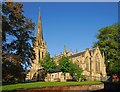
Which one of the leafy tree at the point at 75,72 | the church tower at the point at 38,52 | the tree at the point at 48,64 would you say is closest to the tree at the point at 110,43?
the leafy tree at the point at 75,72

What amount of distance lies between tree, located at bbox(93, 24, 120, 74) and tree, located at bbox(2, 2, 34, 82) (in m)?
30.7

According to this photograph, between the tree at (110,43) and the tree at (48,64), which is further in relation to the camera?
the tree at (48,64)

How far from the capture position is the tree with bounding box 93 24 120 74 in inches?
2174

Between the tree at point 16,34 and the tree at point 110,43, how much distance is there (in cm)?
3075

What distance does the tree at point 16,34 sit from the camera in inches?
876

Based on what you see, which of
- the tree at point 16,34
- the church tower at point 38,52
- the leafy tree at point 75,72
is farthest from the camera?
the church tower at point 38,52

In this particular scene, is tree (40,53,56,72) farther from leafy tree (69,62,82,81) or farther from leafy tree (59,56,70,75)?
leafy tree (69,62,82,81)

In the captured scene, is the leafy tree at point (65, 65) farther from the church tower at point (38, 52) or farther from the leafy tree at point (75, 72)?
the church tower at point (38, 52)

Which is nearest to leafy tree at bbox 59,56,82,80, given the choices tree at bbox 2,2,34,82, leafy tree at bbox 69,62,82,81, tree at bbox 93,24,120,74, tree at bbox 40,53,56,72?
leafy tree at bbox 69,62,82,81

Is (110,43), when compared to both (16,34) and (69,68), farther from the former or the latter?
(16,34)

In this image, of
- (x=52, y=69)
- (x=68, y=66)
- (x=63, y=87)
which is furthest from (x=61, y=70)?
(x=63, y=87)

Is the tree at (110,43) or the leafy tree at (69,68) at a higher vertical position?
the tree at (110,43)

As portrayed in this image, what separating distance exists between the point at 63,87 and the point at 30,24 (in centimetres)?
761

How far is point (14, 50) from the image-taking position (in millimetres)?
24234
